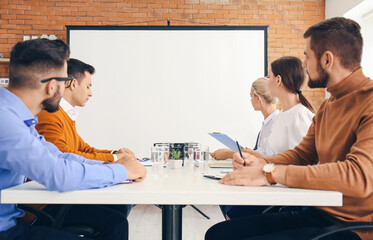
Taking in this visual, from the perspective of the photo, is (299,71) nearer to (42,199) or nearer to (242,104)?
(42,199)

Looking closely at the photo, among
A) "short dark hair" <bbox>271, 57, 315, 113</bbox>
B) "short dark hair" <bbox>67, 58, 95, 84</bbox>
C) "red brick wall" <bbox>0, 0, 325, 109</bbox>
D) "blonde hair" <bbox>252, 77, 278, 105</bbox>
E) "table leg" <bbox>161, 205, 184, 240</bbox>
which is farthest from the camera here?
"red brick wall" <bbox>0, 0, 325, 109</bbox>

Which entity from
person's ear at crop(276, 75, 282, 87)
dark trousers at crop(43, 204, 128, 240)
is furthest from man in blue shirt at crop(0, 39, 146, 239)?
person's ear at crop(276, 75, 282, 87)

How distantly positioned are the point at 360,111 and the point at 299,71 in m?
1.06

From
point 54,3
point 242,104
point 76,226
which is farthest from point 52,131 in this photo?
point 54,3

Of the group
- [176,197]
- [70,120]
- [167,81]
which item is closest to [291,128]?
[176,197]

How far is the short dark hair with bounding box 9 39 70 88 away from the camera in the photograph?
1.26 m

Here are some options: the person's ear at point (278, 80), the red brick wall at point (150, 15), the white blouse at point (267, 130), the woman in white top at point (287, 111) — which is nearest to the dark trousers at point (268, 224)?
the woman in white top at point (287, 111)

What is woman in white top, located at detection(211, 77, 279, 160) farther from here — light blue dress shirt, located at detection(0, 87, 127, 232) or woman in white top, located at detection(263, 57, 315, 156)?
light blue dress shirt, located at detection(0, 87, 127, 232)

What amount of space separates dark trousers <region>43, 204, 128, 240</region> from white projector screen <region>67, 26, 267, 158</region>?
2882 mm

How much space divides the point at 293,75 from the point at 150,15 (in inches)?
130

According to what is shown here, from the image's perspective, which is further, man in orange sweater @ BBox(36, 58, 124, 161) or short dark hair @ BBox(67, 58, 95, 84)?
short dark hair @ BBox(67, 58, 95, 84)

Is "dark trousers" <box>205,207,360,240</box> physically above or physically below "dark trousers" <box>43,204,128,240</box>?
above

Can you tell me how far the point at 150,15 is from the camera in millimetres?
4941

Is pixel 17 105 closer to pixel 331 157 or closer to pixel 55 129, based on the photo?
pixel 55 129
